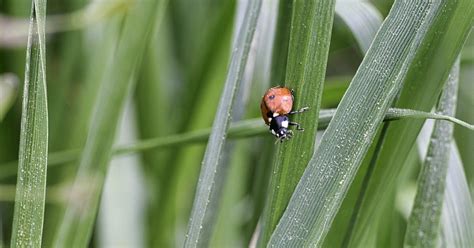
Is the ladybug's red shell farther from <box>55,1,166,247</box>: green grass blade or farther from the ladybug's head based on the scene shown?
<box>55,1,166,247</box>: green grass blade

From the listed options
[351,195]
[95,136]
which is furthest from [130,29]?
[351,195]

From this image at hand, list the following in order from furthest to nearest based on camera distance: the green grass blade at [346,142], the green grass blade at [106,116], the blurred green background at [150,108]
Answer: the blurred green background at [150,108] < the green grass blade at [106,116] < the green grass blade at [346,142]

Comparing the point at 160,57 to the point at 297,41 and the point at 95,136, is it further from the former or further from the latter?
the point at 297,41

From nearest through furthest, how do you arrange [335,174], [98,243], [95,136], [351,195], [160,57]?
[335,174], [351,195], [95,136], [98,243], [160,57]

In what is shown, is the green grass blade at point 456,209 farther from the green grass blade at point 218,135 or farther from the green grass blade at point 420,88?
the green grass blade at point 218,135

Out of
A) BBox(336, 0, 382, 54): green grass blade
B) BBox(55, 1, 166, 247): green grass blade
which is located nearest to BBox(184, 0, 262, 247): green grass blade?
BBox(336, 0, 382, 54): green grass blade

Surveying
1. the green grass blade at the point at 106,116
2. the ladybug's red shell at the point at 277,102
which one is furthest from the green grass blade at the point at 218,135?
the green grass blade at the point at 106,116

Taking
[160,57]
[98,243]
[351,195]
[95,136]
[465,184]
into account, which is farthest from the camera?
[160,57]
